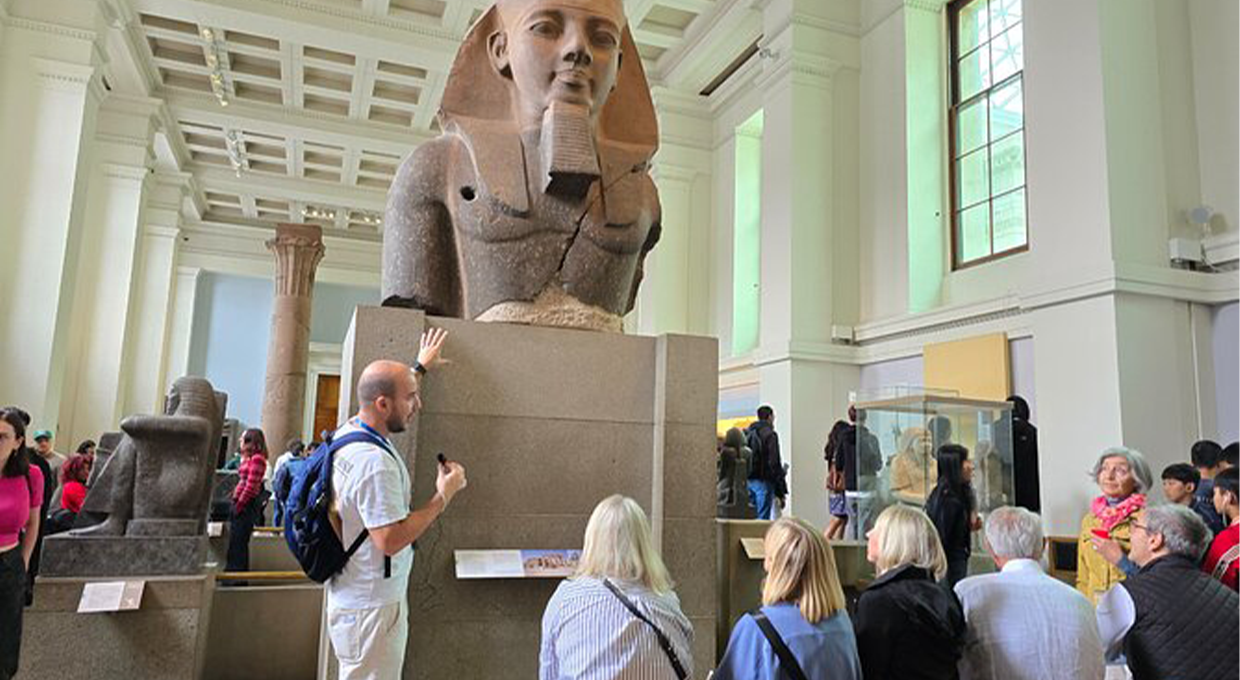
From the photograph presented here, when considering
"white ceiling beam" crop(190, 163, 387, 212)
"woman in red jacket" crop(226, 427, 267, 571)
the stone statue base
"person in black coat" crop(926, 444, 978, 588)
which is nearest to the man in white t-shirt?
the stone statue base

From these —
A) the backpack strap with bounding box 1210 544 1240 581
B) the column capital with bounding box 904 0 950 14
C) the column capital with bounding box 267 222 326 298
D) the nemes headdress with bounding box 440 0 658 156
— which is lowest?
the backpack strap with bounding box 1210 544 1240 581

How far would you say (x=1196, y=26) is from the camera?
24.5 feet

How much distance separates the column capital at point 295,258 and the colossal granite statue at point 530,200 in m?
11.0

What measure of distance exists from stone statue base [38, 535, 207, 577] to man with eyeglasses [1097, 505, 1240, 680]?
413 centimetres

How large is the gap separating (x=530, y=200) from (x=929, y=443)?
3.97m

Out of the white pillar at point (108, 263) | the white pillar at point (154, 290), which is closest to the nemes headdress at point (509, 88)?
the white pillar at point (108, 263)

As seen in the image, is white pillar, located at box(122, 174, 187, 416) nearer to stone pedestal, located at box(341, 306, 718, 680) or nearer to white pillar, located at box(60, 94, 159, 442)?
white pillar, located at box(60, 94, 159, 442)

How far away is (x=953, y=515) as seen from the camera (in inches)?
199

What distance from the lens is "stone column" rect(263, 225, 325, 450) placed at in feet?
44.2

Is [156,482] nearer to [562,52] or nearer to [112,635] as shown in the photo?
[112,635]

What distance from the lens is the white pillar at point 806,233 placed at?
1105 cm

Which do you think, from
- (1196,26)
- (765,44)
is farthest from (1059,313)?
(765,44)

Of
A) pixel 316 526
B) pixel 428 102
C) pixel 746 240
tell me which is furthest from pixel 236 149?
pixel 316 526

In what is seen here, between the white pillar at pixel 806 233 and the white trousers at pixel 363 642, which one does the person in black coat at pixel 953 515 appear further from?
the white pillar at pixel 806 233
